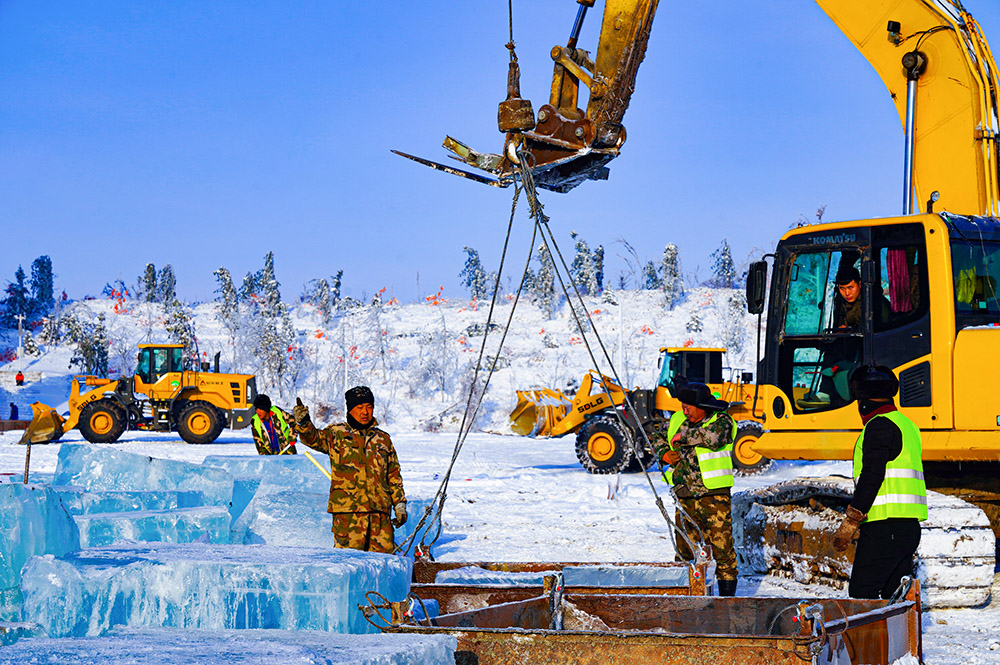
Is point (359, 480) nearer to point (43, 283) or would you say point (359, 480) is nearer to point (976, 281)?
point (976, 281)

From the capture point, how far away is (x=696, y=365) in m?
16.4

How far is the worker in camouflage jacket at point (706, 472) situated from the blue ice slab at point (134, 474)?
410 centimetres

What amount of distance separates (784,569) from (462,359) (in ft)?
118

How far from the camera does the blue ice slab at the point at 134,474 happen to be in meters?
8.52

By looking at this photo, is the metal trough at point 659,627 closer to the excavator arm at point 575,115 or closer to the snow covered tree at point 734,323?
the excavator arm at point 575,115

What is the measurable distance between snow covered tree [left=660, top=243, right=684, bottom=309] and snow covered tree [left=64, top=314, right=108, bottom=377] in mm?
27285

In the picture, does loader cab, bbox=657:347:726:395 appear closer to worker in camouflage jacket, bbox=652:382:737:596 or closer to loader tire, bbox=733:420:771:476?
loader tire, bbox=733:420:771:476

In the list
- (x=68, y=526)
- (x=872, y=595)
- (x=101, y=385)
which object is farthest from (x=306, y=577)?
(x=101, y=385)

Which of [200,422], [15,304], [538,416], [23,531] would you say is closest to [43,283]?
[15,304]

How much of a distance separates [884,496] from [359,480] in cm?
302

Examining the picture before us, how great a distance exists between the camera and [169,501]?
7.36 m

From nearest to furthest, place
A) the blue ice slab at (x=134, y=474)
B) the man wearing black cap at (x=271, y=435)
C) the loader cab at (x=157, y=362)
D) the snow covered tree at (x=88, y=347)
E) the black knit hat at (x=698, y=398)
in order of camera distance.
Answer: the black knit hat at (x=698, y=398) < the blue ice slab at (x=134, y=474) < the man wearing black cap at (x=271, y=435) < the loader cab at (x=157, y=362) < the snow covered tree at (x=88, y=347)

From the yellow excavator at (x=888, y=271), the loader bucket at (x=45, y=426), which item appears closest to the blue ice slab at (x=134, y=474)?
the yellow excavator at (x=888, y=271)

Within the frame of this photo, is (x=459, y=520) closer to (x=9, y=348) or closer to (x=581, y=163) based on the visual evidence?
(x=581, y=163)
